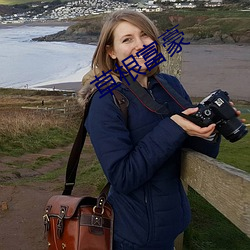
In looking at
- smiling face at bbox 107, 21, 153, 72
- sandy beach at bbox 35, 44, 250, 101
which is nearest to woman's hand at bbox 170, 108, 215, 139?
smiling face at bbox 107, 21, 153, 72

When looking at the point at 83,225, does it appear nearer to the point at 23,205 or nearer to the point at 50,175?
the point at 23,205

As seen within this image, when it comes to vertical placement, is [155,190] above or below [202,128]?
below

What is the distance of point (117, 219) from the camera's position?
214cm

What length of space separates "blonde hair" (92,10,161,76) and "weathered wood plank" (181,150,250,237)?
0.45 meters

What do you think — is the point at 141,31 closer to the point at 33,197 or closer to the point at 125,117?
the point at 125,117

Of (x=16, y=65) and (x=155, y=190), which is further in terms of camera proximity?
(x=16, y=65)

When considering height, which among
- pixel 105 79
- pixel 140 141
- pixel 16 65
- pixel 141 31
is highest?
pixel 141 31

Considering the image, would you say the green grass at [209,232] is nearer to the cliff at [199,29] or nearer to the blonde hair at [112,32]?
the blonde hair at [112,32]

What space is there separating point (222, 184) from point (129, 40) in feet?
2.42

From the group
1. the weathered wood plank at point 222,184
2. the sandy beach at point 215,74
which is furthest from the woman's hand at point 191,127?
the sandy beach at point 215,74

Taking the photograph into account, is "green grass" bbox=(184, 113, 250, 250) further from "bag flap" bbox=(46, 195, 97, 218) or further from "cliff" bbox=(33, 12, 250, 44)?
"cliff" bbox=(33, 12, 250, 44)

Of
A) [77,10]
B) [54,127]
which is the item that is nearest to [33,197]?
[54,127]

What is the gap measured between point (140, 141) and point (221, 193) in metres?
0.38

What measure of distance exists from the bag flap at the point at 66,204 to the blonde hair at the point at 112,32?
0.57 m
